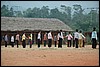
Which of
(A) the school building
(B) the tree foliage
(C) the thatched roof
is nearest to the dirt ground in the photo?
(A) the school building

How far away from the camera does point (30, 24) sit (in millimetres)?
48125

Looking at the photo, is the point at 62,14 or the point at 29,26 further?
the point at 62,14

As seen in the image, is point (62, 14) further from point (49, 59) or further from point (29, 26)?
point (49, 59)

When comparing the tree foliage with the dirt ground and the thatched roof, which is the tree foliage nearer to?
the thatched roof

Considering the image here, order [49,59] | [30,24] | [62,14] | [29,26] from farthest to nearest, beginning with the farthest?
[62,14] < [30,24] < [29,26] < [49,59]

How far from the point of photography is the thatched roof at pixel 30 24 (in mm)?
45656

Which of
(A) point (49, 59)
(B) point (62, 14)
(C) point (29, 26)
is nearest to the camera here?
(A) point (49, 59)

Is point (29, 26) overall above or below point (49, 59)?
below

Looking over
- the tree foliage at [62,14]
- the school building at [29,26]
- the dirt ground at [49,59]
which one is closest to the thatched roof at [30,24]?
the school building at [29,26]

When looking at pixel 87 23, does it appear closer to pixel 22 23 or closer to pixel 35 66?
pixel 22 23

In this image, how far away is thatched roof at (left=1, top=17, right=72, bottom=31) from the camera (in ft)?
150

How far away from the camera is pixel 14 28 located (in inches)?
1781

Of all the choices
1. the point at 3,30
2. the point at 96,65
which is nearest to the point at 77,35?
the point at 96,65

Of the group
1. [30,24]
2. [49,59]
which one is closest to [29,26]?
[30,24]
